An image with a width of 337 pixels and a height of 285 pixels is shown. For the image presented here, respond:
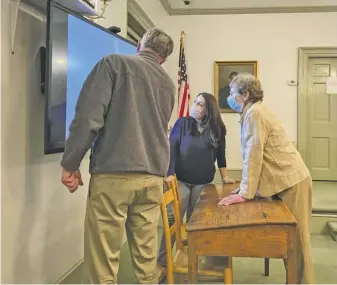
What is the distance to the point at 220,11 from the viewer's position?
6172 millimetres

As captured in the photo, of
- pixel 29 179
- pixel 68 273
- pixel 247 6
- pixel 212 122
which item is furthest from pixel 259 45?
pixel 29 179

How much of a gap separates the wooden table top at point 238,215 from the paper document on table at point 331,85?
4.36m

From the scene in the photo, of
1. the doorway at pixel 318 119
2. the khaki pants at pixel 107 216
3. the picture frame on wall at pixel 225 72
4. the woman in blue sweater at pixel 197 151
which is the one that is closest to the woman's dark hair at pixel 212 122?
the woman in blue sweater at pixel 197 151

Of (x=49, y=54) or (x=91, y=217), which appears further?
(x=49, y=54)

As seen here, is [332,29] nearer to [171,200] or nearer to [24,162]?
[171,200]

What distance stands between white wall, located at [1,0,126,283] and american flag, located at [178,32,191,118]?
3.26 m

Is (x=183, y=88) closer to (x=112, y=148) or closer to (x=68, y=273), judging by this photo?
(x=68, y=273)

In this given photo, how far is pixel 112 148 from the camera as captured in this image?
1.78 meters

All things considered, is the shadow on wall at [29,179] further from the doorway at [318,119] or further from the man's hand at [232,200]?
the doorway at [318,119]

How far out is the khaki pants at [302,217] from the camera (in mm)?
2328

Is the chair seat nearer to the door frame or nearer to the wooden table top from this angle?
the wooden table top

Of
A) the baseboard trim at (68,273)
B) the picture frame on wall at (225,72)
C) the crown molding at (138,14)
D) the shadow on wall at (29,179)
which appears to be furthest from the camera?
the picture frame on wall at (225,72)

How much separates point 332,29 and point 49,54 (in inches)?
200

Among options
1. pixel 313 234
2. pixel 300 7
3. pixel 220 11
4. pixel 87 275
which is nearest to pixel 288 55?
pixel 300 7
